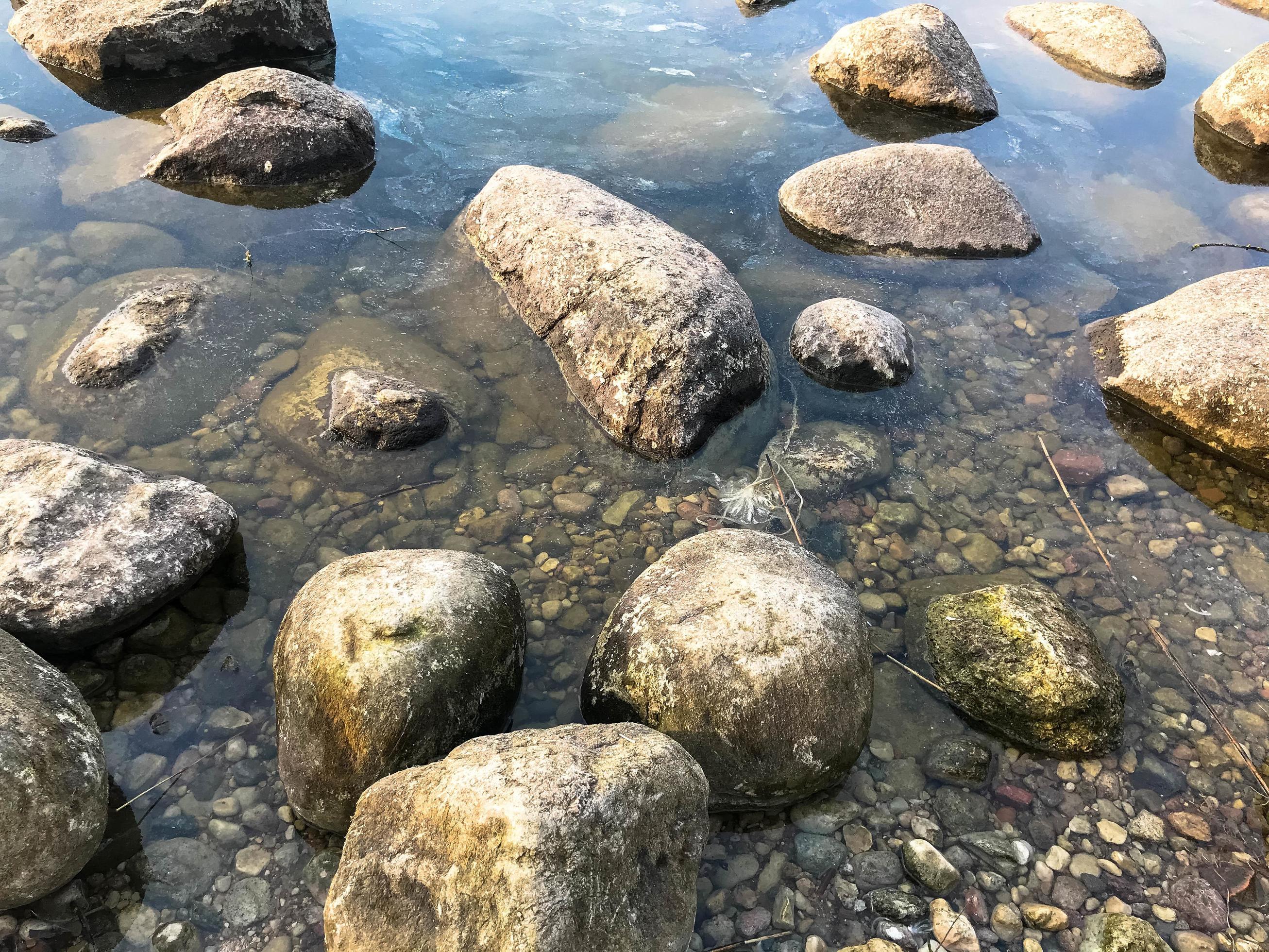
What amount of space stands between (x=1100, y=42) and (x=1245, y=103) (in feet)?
6.53

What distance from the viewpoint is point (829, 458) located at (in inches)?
196

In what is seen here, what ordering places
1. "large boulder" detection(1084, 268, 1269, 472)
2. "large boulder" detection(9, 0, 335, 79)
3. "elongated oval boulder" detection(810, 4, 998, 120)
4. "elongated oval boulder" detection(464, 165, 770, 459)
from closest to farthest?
"elongated oval boulder" detection(464, 165, 770, 459)
"large boulder" detection(1084, 268, 1269, 472)
"large boulder" detection(9, 0, 335, 79)
"elongated oval boulder" detection(810, 4, 998, 120)

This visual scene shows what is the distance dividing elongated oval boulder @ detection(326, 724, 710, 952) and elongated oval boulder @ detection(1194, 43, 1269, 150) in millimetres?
9537

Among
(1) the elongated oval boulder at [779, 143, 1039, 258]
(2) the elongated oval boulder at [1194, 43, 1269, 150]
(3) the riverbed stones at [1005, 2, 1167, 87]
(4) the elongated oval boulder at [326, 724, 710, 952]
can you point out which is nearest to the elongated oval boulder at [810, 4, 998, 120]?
(3) the riverbed stones at [1005, 2, 1167, 87]

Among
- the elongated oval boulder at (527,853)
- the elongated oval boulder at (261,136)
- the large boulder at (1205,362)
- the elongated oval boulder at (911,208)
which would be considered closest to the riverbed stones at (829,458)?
the large boulder at (1205,362)

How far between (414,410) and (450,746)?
221cm

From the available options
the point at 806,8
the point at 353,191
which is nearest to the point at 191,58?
the point at 353,191

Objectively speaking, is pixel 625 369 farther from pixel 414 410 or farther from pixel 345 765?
pixel 345 765

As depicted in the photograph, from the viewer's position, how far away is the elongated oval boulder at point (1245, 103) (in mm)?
8453

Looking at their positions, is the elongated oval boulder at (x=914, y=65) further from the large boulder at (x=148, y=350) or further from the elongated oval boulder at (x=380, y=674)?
the elongated oval boulder at (x=380, y=674)

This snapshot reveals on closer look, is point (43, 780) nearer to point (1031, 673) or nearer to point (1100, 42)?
point (1031, 673)

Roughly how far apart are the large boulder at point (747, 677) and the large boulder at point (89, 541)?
6.76 ft

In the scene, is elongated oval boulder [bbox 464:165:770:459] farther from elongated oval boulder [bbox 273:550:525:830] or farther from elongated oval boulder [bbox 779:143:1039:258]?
elongated oval boulder [bbox 273:550:525:830]

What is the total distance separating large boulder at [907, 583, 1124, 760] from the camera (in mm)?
3678
